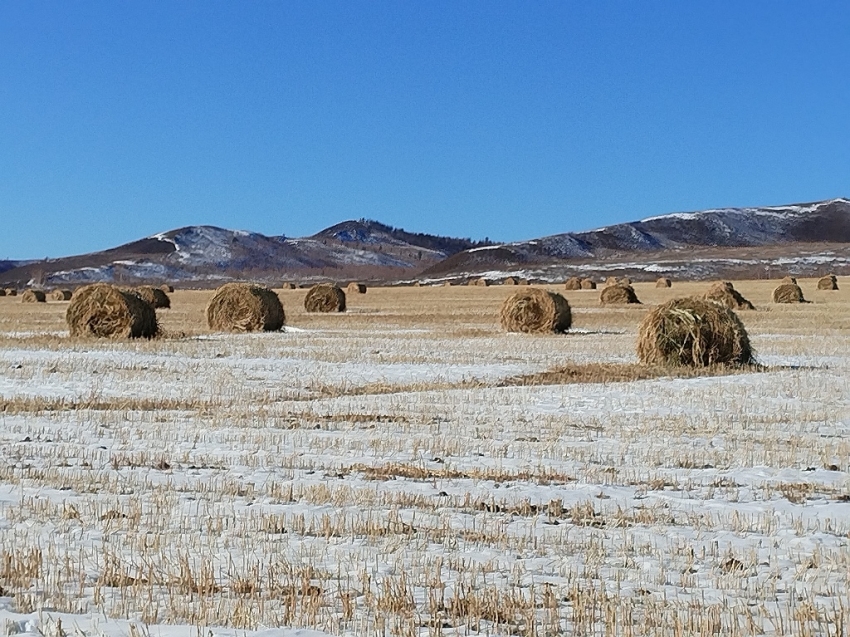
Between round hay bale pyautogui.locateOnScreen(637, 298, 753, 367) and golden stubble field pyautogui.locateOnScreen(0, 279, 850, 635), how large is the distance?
1738mm

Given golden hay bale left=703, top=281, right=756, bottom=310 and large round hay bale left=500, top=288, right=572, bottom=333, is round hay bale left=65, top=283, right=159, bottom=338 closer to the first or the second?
large round hay bale left=500, top=288, right=572, bottom=333

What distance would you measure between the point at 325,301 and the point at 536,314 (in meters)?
17.3

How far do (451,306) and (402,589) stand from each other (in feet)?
156

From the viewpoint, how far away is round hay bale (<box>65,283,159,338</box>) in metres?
27.6

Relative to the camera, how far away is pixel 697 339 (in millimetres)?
20969

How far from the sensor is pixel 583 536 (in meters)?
7.62

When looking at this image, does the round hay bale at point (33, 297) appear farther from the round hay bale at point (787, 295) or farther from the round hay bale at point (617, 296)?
the round hay bale at point (787, 295)

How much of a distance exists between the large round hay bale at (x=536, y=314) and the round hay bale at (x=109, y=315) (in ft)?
32.8

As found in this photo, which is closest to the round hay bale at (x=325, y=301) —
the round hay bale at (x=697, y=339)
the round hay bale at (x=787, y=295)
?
the round hay bale at (x=787, y=295)

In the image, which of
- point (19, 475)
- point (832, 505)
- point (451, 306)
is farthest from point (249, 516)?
point (451, 306)

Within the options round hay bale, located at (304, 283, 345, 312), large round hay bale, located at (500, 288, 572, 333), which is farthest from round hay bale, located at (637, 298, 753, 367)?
round hay bale, located at (304, 283, 345, 312)

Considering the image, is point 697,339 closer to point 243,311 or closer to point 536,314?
point 536,314

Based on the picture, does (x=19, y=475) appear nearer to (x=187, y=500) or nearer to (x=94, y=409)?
(x=187, y=500)

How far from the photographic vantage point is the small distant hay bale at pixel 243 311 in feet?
104
